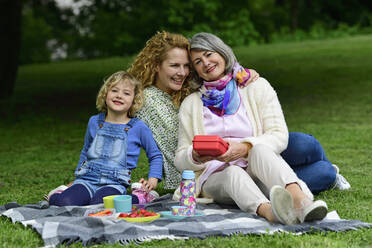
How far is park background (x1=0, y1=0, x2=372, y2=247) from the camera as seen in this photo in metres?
4.20

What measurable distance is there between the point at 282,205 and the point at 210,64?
1353mm

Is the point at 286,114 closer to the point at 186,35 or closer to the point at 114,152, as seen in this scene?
the point at 186,35

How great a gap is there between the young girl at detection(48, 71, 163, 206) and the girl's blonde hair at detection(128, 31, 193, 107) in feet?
0.86

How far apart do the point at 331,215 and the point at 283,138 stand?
718 millimetres

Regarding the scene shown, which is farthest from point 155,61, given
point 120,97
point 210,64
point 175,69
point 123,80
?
point 210,64

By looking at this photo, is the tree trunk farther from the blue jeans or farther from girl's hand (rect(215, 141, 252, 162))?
girl's hand (rect(215, 141, 252, 162))

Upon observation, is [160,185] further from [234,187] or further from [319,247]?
[319,247]

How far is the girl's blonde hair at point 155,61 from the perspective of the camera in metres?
4.66

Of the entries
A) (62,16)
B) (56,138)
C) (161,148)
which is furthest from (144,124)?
(62,16)

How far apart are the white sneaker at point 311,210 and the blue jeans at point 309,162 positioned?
0.99 meters

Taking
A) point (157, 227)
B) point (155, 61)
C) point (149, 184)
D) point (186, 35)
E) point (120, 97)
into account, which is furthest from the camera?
point (186, 35)

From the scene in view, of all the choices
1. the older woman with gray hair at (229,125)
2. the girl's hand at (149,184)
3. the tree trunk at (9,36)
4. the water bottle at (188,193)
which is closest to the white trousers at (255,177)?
the older woman with gray hair at (229,125)

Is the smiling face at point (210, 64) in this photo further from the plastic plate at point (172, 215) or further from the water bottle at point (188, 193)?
the plastic plate at point (172, 215)

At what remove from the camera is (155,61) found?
4762mm
